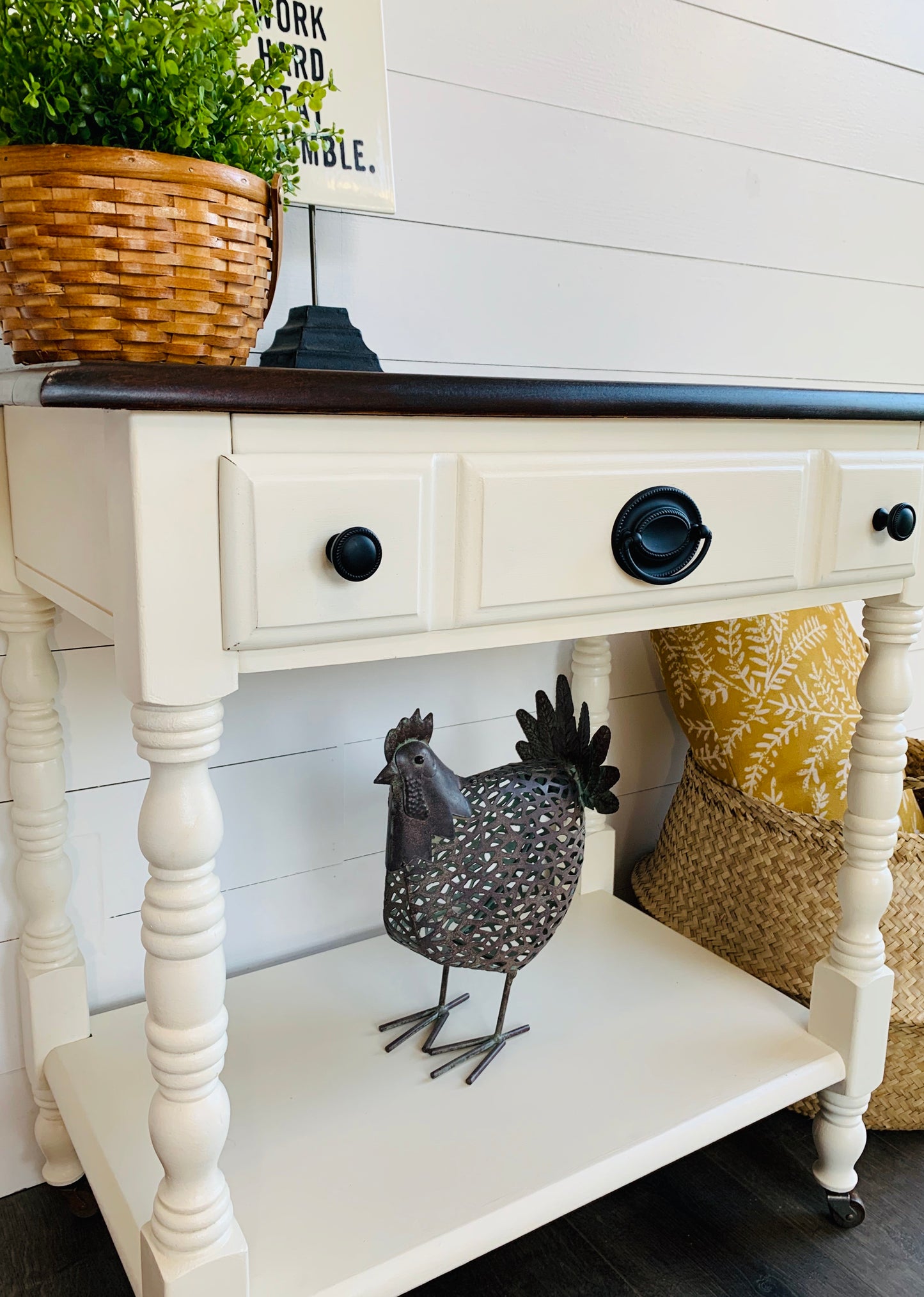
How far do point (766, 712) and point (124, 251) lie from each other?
91 cm

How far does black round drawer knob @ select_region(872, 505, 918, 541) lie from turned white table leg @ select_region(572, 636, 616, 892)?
444 millimetres

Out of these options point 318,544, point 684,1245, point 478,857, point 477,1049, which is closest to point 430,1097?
point 477,1049

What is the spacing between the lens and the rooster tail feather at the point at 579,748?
1.02 m

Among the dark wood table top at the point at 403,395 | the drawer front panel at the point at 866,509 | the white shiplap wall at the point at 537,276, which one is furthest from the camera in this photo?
the white shiplap wall at the point at 537,276

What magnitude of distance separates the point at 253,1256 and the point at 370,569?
0.53 m

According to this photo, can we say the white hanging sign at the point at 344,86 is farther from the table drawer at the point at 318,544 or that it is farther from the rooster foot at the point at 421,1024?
the rooster foot at the point at 421,1024

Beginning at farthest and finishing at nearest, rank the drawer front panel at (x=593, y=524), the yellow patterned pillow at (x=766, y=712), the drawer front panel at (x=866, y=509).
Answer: the yellow patterned pillow at (x=766, y=712) → the drawer front panel at (x=866, y=509) → the drawer front panel at (x=593, y=524)

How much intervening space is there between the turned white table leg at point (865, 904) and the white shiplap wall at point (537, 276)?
0.45m

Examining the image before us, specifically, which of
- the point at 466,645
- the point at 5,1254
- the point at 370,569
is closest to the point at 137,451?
the point at 370,569

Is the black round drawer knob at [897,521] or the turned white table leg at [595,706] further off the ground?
the black round drawer knob at [897,521]

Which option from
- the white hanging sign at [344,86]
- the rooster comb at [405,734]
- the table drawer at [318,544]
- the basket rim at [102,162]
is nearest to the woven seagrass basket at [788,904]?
the rooster comb at [405,734]

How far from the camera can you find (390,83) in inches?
43.1

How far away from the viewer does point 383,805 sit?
1.23 metres

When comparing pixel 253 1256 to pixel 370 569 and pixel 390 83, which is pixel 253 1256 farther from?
pixel 390 83
